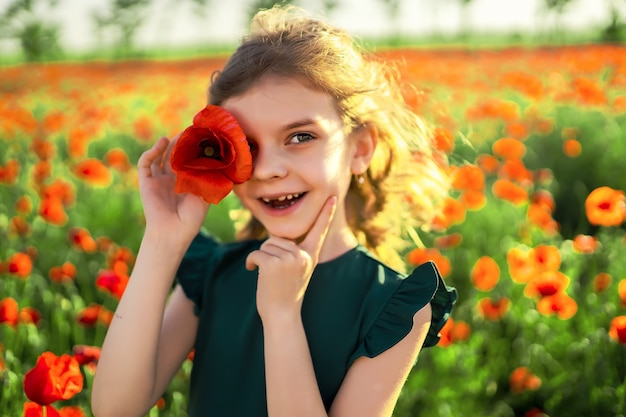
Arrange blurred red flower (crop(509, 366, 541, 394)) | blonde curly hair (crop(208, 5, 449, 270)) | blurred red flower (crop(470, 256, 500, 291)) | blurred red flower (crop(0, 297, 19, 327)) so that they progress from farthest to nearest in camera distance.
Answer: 1. blurred red flower (crop(470, 256, 500, 291))
2. blurred red flower (crop(509, 366, 541, 394))
3. blurred red flower (crop(0, 297, 19, 327))
4. blonde curly hair (crop(208, 5, 449, 270))

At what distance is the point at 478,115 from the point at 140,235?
106 inches

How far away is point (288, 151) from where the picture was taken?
1.64m

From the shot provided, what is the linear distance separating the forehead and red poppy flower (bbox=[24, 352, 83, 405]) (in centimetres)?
63

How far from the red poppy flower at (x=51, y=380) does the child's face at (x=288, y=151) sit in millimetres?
518

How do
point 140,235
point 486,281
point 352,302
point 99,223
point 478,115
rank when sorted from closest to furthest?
point 352,302
point 486,281
point 140,235
point 99,223
point 478,115

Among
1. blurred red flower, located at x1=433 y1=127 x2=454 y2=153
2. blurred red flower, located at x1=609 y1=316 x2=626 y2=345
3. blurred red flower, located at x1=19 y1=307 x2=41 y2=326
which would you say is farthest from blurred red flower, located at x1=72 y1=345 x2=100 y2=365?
blurred red flower, located at x1=609 y1=316 x2=626 y2=345

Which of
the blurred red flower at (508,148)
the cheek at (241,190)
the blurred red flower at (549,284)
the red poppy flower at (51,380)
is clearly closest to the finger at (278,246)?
the cheek at (241,190)

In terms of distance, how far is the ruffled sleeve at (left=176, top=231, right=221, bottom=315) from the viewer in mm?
1979

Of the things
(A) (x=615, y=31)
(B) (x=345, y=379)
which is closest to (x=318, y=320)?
(B) (x=345, y=379)

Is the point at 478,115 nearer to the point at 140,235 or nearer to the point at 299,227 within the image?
the point at 140,235

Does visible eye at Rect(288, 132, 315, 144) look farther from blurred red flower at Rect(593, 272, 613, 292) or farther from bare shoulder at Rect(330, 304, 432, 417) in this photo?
blurred red flower at Rect(593, 272, 613, 292)

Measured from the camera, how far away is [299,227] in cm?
167

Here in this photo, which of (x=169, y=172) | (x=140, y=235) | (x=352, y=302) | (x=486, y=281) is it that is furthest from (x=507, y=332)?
(x=140, y=235)

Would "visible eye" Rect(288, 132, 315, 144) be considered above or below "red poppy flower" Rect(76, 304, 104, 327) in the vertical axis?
above
